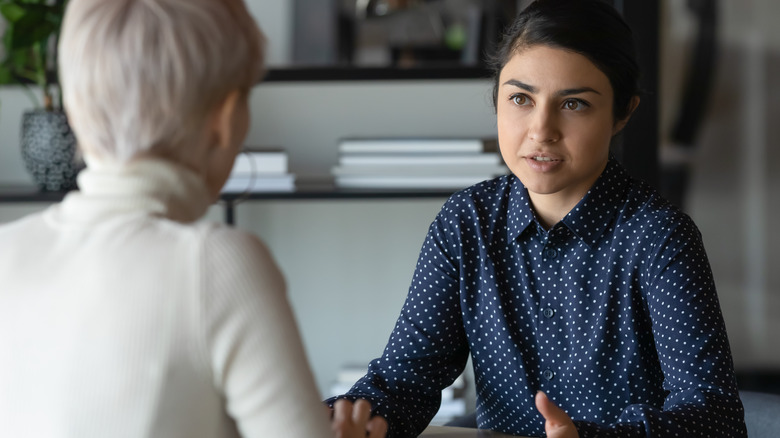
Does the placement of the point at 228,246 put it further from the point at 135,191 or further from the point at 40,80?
the point at 40,80

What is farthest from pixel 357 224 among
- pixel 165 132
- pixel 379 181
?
pixel 165 132

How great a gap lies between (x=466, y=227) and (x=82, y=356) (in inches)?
34.1

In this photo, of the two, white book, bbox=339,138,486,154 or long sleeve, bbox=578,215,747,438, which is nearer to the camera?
long sleeve, bbox=578,215,747,438

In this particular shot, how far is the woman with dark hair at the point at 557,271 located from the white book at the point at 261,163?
87cm

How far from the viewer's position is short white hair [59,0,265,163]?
692 mm

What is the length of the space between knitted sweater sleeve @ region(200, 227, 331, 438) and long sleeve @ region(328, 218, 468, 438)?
0.58 m

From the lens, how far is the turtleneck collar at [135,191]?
72 centimetres

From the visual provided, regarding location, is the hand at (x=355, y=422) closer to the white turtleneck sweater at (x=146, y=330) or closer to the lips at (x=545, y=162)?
the white turtleneck sweater at (x=146, y=330)

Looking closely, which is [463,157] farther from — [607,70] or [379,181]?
[607,70]

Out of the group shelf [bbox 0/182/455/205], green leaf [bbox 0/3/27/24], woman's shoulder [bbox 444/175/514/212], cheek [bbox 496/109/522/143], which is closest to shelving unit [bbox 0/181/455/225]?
shelf [bbox 0/182/455/205]

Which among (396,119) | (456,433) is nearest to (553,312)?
(456,433)

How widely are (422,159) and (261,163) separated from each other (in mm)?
402

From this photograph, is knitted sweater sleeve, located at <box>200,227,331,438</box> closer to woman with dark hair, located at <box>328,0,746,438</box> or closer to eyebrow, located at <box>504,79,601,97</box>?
woman with dark hair, located at <box>328,0,746,438</box>

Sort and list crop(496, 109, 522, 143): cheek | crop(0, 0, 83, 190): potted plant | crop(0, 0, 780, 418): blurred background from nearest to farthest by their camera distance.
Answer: crop(496, 109, 522, 143): cheek → crop(0, 0, 83, 190): potted plant → crop(0, 0, 780, 418): blurred background
